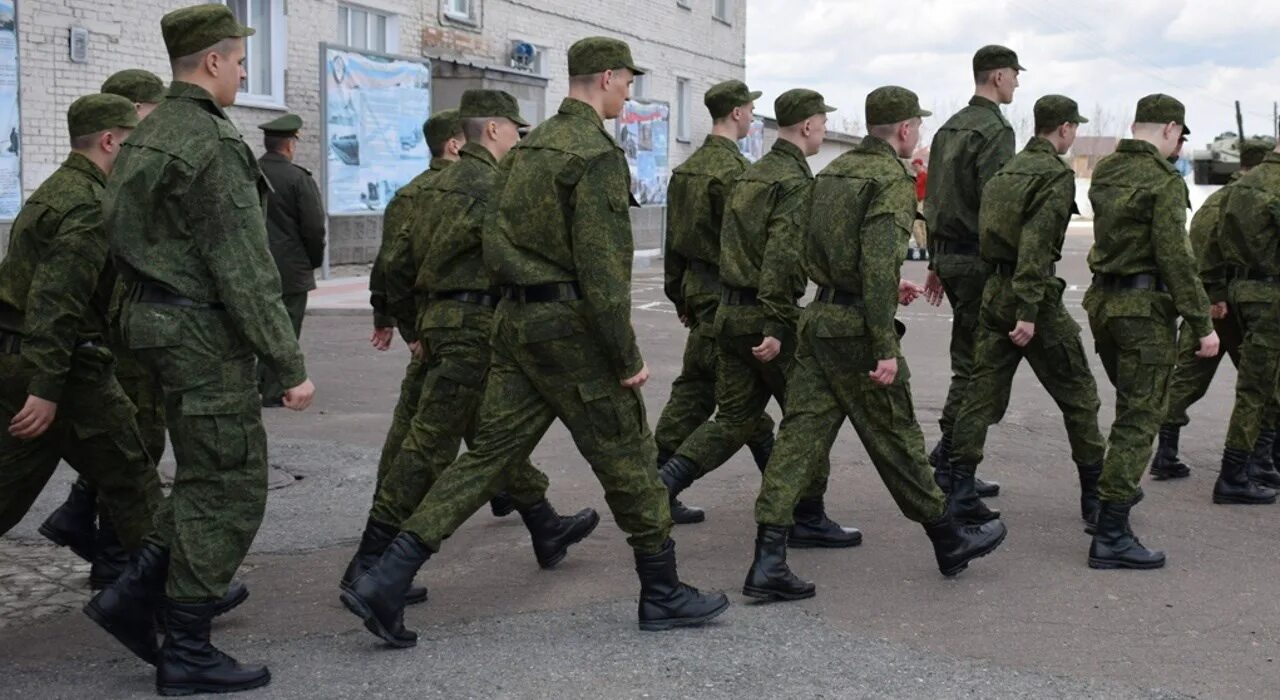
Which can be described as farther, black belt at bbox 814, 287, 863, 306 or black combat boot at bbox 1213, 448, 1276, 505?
black combat boot at bbox 1213, 448, 1276, 505

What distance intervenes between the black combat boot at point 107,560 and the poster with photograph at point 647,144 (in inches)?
787

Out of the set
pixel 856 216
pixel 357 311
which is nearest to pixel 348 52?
pixel 357 311

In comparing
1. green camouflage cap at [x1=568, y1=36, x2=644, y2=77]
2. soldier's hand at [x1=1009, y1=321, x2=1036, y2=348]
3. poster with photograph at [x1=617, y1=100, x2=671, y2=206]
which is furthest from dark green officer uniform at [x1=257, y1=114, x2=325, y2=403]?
poster with photograph at [x1=617, y1=100, x2=671, y2=206]

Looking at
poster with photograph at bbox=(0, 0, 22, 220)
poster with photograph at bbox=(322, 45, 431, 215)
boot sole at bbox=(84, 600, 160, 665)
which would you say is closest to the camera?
boot sole at bbox=(84, 600, 160, 665)

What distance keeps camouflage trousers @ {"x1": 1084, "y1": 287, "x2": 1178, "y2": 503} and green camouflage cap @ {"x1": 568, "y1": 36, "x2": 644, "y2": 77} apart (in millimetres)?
2622

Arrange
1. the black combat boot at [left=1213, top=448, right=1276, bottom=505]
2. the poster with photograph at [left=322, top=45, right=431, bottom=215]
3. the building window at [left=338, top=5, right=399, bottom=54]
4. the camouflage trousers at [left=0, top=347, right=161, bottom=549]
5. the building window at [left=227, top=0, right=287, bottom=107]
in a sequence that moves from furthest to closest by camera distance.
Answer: the building window at [left=338, top=5, right=399, bottom=54] → the poster with photograph at [left=322, top=45, right=431, bottom=215] → the building window at [left=227, top=0, right=287, bottom=107] → the black combat boot at [left=1213, top=448, right=1276, bottom=505] → the camouflage trousers at [left=0, top=347, right=161, bottom=549]

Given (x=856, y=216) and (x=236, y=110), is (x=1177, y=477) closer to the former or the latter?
(x=856, y=216)

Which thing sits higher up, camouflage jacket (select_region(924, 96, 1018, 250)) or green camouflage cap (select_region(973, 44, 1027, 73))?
green camouflage cap (select_region(973, 44, 1027, 73))

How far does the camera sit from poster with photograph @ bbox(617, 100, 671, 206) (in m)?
26.1

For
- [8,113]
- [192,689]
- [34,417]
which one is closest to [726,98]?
[34,417]

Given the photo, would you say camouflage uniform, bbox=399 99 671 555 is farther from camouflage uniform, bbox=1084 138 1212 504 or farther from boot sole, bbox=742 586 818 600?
camouflage uniform, bbox=1084 138 1212 504

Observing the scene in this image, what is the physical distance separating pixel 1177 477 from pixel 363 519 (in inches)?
177

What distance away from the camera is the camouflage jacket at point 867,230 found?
19.3 ft

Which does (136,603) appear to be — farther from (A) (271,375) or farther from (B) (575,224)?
(A) (271,375)
